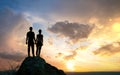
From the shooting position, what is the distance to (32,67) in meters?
24.4

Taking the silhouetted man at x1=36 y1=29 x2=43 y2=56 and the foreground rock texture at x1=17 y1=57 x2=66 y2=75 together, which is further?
the silhouetted man at x1=36 y1=29 x2=43 y2=56

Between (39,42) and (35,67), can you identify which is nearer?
(35,67)

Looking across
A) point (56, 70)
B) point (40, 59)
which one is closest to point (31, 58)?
point (40, 59)

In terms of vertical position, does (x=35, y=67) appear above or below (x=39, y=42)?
below

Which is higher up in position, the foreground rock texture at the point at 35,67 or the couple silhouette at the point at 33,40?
the couple silhouette at the point at 33,40

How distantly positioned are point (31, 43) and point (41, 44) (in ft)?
3.67

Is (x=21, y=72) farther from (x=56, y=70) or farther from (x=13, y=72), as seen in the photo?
(x=56, y=70)

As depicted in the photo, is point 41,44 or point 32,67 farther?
point 41,44

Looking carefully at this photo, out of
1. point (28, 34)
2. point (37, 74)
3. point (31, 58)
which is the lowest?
point (37, 74)

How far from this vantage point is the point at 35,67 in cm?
2448

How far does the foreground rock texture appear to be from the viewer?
955 inches

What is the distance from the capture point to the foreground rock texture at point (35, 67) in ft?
79.6

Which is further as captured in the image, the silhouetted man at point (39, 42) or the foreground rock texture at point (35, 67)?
the silhouetted man at point (39, 42)

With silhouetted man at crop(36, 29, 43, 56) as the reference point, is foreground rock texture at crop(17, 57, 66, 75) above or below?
below
